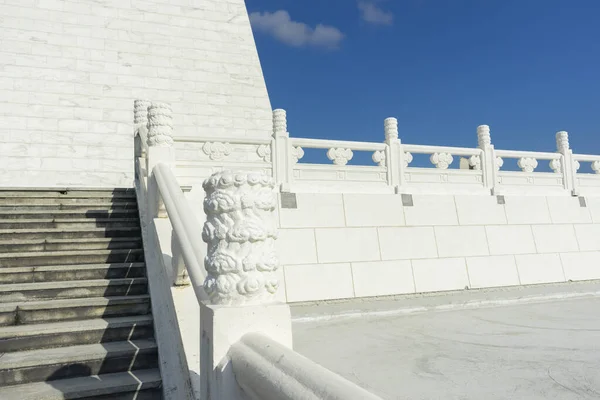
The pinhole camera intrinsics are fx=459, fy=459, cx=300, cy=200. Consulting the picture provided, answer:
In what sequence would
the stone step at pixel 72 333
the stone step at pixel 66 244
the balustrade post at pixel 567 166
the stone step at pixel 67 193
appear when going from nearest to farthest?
1. the stone step at pixel 72 333
2. the stone step at pixel 66 244
3. the stone step at pixel 67 193
4. the balustrade post at pixel 567 166

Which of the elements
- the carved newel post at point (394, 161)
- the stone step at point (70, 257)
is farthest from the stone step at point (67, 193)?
the carved newel post at point (394, 161)

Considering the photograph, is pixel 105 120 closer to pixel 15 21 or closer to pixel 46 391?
pixel 15 21

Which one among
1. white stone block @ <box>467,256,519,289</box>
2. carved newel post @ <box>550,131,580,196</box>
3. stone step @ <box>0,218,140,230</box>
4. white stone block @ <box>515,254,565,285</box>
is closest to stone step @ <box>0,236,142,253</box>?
stone step @ <box>0,218,140,230</box>

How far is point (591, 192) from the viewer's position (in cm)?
988

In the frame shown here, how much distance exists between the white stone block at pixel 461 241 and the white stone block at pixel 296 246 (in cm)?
235

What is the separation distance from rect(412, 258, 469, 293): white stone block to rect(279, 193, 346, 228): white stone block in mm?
1548

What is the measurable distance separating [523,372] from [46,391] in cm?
346

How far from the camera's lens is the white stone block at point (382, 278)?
23.9 feet

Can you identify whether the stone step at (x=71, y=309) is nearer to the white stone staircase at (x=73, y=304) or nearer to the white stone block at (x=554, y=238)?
the white stone staircase at (x=73, y=304)

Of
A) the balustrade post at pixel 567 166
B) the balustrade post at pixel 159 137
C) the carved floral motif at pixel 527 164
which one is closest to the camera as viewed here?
the balustrade post at pixel 159 137

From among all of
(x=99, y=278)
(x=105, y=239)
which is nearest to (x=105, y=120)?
(x=105, y=239)

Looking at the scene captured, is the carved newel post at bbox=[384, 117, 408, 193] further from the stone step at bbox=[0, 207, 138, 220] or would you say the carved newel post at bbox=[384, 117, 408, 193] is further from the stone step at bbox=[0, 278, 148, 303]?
the stone step at bbox=[0, 278, 148, 303]

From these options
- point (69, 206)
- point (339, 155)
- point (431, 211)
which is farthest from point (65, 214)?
point (431, 211)

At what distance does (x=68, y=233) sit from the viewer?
5812 millimetres
